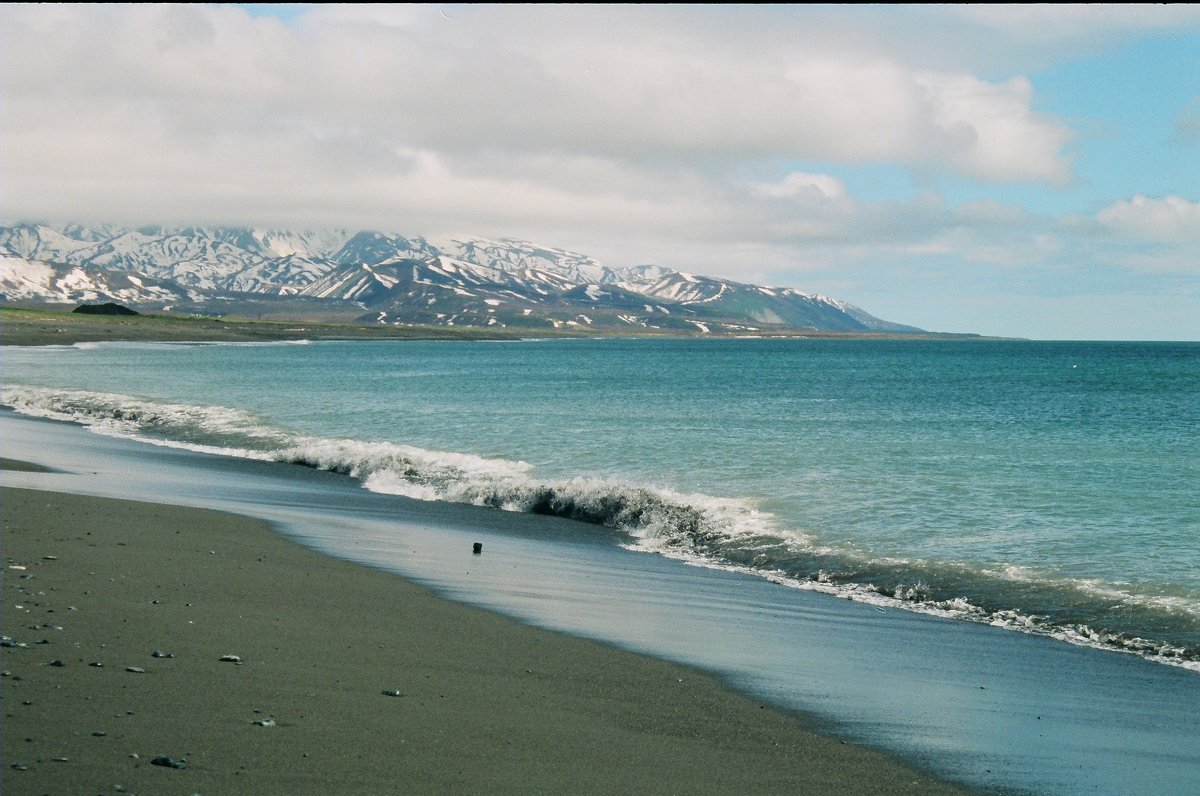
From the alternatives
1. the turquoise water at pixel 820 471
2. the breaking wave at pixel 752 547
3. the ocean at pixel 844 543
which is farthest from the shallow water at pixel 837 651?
the turquoise water at pixel 820 471

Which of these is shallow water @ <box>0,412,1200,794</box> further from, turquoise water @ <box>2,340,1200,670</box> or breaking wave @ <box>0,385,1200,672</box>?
turquoise water @ <box>2,340,1200,670</box>

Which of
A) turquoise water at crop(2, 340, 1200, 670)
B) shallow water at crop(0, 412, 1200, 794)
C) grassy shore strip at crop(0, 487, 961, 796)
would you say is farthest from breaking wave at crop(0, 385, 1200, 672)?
grassy shore strip at crop(0, 487, 961, 796)

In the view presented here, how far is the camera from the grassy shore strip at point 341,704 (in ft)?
24.7

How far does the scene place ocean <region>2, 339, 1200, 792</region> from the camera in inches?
424

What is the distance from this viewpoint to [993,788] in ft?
27.8

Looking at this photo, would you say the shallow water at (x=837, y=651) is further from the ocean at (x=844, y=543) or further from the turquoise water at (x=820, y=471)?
the turquoise water at (x=820, y=471)

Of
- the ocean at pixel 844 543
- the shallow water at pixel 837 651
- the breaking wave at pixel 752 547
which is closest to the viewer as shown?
the shallow water at pixel 837 651

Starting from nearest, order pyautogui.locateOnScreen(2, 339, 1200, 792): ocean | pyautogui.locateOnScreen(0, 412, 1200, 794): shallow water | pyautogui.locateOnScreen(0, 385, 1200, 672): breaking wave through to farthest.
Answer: pyautogui.locateOnScreen(0, 412, 1200, 794): shallow water → pyautogui.locateOnScreen(2, 339, 1200, 792): ocean → pyautogui.locateOnScreen(0, 385, 1200, 672): breaking wave

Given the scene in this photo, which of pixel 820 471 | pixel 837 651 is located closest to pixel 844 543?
pixel 837 651

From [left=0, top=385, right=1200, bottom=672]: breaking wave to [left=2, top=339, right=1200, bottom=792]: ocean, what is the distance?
0.07 metres

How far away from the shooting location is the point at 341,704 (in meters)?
9.02

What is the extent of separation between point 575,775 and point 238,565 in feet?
28.4

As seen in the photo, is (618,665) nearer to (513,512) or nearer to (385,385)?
(513,512)

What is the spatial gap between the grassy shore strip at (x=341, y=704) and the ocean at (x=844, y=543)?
3.44 ft
